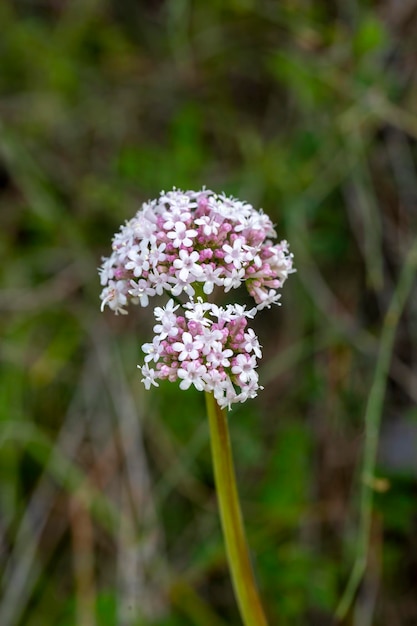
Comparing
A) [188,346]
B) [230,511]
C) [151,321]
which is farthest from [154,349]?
[151,321]

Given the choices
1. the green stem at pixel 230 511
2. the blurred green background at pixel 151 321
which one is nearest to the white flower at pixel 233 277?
the green stem at pixel 230 511

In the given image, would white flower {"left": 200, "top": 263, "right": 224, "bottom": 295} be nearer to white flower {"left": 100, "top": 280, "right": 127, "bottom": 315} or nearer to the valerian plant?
the valerian plant

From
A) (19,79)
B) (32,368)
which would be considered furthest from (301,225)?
(19,79)

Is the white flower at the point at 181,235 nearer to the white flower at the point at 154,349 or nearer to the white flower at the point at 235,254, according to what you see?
the white flower at the point at 235,254

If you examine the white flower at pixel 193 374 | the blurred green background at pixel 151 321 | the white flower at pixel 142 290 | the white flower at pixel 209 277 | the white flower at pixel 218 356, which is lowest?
the white flower at pixel 193 374

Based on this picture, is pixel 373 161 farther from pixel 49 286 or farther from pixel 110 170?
pixel 49 286

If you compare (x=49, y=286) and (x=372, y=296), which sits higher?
(x=49, y=286)

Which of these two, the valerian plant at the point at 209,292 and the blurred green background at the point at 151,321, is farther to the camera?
the blurred green background at the point at 151,321
